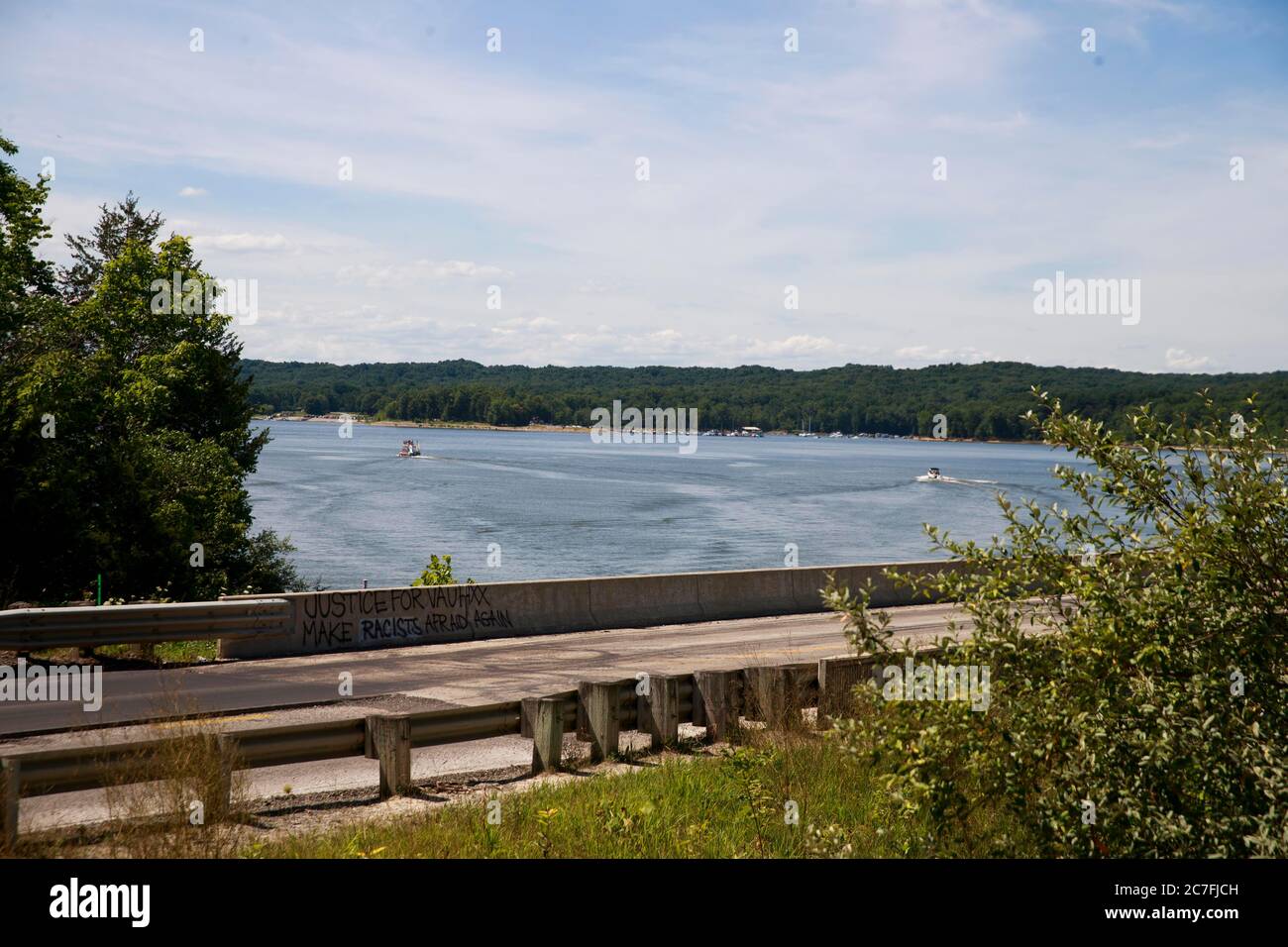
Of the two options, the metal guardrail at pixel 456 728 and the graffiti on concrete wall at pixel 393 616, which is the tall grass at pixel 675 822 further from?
the graffiti on concrete wall at pixel 393 616

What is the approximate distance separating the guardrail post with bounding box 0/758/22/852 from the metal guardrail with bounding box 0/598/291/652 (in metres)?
9.15

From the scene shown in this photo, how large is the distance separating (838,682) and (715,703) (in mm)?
1346

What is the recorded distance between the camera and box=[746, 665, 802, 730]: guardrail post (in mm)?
11711

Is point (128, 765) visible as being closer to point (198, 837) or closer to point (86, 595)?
point (198, 837)

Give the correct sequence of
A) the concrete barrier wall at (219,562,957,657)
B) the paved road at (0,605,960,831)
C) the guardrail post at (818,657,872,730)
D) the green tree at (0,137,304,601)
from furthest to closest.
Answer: the green tree at (0,137,304,601)
the concrete barrier wall at (219,562,957,657)
the guardrail post at (818,657,872,730)
the paved road at (0,605,960,831)

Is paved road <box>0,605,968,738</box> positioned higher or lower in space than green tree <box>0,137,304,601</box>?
lower

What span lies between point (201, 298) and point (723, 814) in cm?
3538

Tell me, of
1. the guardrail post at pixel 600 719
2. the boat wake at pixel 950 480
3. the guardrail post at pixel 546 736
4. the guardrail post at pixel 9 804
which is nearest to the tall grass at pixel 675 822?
the guardrail post at pixel 546 736

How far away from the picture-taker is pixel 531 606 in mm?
20859
